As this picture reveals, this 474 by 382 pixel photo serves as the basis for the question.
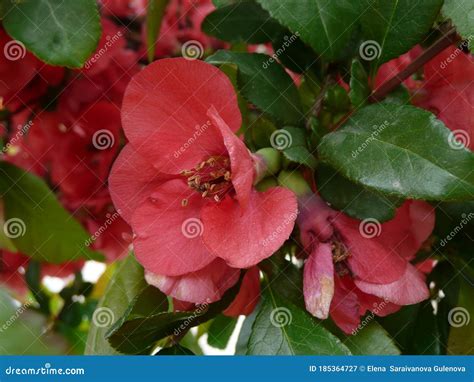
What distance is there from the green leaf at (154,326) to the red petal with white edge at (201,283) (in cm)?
2

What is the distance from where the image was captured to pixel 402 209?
0.71m

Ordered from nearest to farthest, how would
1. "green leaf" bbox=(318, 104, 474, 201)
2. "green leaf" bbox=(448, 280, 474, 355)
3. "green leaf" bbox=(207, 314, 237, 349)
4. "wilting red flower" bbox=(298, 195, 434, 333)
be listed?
1. "green leaf" bbox=(318, 104, 474, 201)
2. "wilting red flower" bbox=(298, 195, 434, 333)
3. "green leaf" bbox=(448, 280, 474, 355)
4. "green leaf" bbox=(207, 314, 237, 349)

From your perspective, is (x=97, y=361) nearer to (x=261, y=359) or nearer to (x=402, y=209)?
(x=261, y=359)

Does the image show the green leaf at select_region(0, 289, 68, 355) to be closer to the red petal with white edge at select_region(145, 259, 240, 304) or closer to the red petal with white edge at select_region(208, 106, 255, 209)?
the red petal with white edge at select_region(145, 259, 240, 304)

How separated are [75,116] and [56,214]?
0.16 meters

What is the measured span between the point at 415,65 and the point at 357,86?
94 mm

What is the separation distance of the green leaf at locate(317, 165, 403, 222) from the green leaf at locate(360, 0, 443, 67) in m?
0.14

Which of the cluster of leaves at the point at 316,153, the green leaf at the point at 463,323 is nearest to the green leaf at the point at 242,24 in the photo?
the cluster of leaves at the point at 316,153

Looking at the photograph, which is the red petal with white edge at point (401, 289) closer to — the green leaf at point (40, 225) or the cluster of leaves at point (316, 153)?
the cluster of leaves at point (316, 153)

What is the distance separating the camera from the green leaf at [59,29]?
2.22 ft

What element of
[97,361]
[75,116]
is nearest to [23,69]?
[75,116]

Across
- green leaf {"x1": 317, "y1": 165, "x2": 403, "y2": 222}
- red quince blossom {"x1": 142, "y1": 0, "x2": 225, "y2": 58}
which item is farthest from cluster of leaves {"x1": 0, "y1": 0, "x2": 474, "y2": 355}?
red quince blossom {"x1": 142, "y1": 0, "x2": 225, "y2": 58}

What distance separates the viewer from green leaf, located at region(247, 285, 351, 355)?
674 millimetres

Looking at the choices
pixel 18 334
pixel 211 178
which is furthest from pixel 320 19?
pixel 18 334
